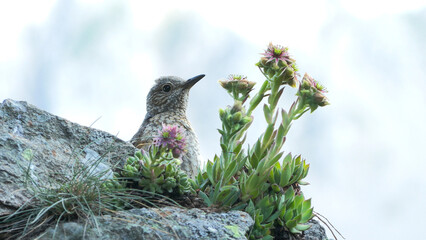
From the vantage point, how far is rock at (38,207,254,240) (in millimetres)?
3607

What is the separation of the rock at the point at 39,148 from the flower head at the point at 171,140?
1.46ft

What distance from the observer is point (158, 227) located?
371 centimetres

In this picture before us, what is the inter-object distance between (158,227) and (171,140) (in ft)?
3.25

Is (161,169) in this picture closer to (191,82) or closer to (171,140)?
(171,140)

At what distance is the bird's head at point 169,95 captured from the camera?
7.45 metres

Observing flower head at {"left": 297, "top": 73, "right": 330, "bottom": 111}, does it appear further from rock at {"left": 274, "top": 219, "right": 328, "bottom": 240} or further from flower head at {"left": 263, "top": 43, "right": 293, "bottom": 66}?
rock at {"left": 274, "top": 219, "right": 328, "bottom": 240}

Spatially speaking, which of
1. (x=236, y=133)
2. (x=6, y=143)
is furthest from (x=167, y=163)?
(x=6, y=143)

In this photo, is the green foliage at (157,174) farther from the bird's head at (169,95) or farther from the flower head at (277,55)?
the bird's head at (169,95)

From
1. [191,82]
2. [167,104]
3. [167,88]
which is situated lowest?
[167,104]

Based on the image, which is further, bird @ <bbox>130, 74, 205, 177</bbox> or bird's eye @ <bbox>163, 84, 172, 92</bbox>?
bird's eye @ <bbox>163, 84, 172, 92</bbox>

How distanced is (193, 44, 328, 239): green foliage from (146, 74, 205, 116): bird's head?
2716 mm

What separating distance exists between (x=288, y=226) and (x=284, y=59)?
56.4 inches

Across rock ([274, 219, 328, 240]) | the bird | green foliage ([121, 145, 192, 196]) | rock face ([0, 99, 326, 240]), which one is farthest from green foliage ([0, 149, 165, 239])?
the bird

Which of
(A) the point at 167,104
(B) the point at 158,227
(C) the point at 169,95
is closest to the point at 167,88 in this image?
(C) the point at 169,95
